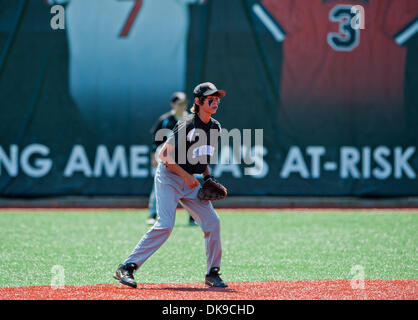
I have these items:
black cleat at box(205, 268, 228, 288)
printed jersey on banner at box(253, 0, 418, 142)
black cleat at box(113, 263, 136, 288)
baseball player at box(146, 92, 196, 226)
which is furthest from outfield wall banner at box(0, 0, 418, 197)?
black cleat at box(113, 263, 136, 288)

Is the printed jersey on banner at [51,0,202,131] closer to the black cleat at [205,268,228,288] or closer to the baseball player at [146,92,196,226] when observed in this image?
the baseball player at [146,92,196,226]

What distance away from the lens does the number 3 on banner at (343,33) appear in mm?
Answer: 15844

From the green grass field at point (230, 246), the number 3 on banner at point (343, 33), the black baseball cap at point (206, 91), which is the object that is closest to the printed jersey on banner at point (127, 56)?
the green grass field at point (230, 246)

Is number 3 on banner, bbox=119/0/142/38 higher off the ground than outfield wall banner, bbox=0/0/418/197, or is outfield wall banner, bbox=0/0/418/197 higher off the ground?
number 3 on banner, bbox=119/0/142/38

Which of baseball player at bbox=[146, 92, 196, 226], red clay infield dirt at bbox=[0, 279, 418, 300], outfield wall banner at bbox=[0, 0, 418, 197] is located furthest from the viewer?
outfield wall banner at bbox=[0, 0, 418, 197]

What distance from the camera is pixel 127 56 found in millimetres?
15695

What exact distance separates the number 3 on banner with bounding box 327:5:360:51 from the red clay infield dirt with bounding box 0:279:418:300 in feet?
30.2

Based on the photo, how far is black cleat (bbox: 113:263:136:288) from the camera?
6941 millimetres

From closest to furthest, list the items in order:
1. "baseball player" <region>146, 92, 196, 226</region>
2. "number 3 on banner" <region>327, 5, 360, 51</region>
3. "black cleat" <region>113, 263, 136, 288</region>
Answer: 1. "black cleat" <region>113, 263, 136, 288</region>
2. "baseball player" <region>146, 92, 196, 226</region>
3. "number 3 on banner" <region>327, 5, 360, 51</region>

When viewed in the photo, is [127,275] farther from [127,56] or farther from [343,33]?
[343,33]

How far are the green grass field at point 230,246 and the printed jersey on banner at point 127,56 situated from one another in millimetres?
2419

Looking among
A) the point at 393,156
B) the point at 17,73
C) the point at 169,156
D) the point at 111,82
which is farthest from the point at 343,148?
the point at 169,156

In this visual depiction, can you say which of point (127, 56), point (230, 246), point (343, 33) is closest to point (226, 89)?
point (127, 56)

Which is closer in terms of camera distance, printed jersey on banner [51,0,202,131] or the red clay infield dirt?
the red clay infield dirt
